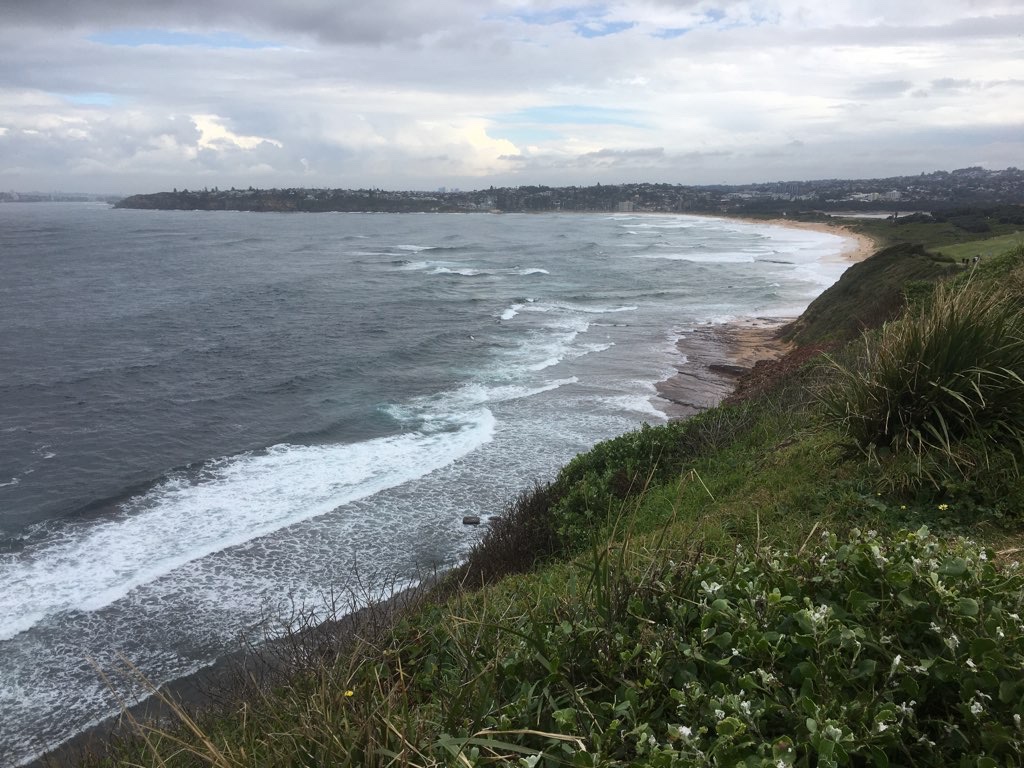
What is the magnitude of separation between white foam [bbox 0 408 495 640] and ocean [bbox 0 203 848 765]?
0.19ft

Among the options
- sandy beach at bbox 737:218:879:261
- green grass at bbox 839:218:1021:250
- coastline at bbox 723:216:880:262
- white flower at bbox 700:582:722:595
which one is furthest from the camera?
coastline at bbox 723:216:880:262

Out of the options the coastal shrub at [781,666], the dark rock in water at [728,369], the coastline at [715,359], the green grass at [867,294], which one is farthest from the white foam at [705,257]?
the coastal shrub at [781,666]

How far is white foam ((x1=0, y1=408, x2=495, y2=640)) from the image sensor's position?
12406mm

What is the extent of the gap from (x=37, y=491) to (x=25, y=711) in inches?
324

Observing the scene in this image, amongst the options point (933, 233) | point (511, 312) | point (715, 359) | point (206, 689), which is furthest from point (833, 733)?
point (933, 233)

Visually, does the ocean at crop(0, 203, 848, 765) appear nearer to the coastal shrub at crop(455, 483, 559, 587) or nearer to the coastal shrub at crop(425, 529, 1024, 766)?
the coastal shrub at crop(455, 483, 559, 587)

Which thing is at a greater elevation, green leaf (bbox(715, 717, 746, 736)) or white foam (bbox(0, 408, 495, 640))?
green leaf (bbox(715, 717, 746, 736))

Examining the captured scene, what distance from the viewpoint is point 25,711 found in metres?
9.66

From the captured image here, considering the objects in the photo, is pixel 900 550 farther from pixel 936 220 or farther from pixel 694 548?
pixel 936 220

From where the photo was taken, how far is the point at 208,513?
15.2m

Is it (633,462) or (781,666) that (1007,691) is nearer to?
(781,666)

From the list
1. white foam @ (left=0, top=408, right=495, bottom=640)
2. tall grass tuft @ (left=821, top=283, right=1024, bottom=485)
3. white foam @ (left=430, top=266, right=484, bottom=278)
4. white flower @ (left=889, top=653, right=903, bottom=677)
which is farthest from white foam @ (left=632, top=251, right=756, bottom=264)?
white flower @ (left=889, top=653, right=903, bottom=677)

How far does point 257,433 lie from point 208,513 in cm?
543

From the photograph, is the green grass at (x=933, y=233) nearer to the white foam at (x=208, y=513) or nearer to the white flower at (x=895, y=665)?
the white foam at (x=208, y=513)
